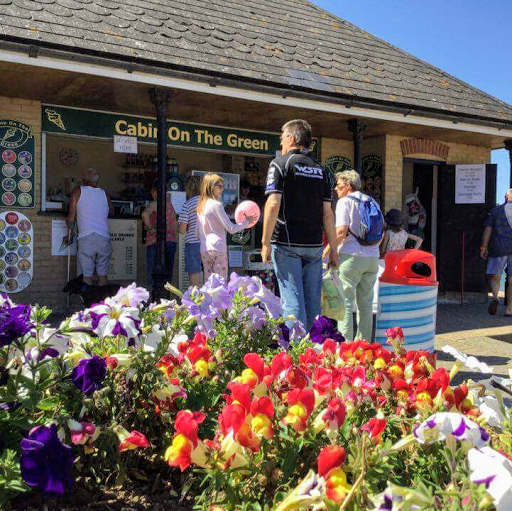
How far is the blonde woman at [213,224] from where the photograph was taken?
6203 mm

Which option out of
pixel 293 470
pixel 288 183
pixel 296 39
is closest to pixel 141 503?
pixel 293 470

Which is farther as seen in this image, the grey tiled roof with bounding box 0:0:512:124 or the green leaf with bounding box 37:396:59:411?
the grey tiled roof with bounding box 0:0:512:124

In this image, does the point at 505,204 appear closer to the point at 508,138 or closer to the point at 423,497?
the point at 508,138

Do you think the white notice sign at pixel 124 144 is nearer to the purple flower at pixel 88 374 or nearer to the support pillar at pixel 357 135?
the support pillar at pixel 357 135

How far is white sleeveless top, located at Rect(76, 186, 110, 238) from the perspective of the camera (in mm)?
7977

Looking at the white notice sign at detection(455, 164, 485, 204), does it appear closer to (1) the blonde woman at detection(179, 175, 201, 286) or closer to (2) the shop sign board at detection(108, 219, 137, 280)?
(2) the shop sign board at detection(108, 219, 137, 280)

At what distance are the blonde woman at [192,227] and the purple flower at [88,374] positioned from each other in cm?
541

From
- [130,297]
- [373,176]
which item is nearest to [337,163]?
[373,176]

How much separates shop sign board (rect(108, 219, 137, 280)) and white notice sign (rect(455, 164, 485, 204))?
20.1 feet

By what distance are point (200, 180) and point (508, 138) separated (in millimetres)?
6603

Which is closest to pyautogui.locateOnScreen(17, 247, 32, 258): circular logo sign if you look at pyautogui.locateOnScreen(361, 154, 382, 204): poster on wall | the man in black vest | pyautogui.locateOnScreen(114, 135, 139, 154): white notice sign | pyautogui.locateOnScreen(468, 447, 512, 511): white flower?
pyautogui.locateOnScreen(114, 135, 139, 154): white notice sign

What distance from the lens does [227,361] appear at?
2057 millimetres

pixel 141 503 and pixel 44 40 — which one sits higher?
pixel 44 40

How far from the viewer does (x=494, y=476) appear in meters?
1.01
